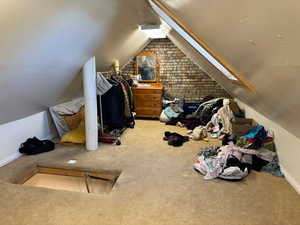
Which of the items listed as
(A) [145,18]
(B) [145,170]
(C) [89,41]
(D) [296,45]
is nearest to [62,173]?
(B) [145,170]

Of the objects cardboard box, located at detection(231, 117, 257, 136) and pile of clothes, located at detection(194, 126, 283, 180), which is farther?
cardboard box, located at detection(231, 117, 257, 136)

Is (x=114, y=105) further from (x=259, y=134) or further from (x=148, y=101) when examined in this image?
(x=259, y=134)

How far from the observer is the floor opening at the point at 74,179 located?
2793 mm

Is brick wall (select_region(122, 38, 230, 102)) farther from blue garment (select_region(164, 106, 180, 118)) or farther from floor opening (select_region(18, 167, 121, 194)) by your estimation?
floor opening (select_region(18, 167, 121, 194))

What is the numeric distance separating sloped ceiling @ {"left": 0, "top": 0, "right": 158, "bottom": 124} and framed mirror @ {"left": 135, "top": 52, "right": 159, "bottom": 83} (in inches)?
72.8

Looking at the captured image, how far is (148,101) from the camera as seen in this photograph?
5.11 meters

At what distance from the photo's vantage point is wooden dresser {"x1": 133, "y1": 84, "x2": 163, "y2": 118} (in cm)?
505

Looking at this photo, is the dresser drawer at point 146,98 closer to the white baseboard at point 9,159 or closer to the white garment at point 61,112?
the white garment at point 61,112

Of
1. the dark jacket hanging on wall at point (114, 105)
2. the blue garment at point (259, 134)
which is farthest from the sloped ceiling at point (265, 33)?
the dark jacket hanging on wall at point (114, 105)

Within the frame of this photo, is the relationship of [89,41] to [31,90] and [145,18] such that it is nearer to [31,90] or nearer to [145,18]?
[31,90]

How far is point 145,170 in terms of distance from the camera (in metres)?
2.73

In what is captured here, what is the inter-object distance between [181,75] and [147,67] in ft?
3.09

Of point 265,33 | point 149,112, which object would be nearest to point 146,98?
point 149,112

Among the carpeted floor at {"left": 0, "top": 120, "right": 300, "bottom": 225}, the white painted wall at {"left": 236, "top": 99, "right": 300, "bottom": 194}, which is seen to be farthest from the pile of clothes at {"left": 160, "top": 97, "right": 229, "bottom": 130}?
the carpeted floor at {"left": 0, "top": 120, "right": 300, "bottom": 225}
